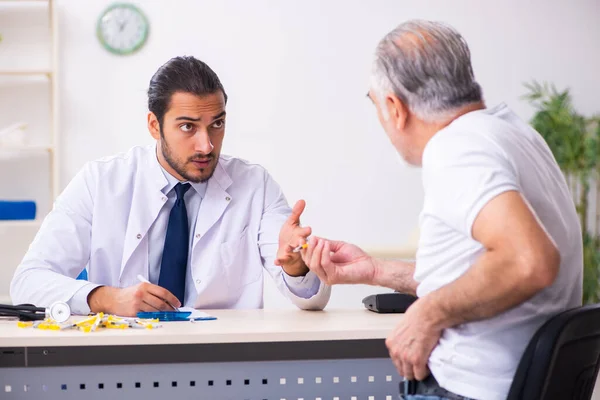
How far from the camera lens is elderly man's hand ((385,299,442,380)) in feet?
4.34

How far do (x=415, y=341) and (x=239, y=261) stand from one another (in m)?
1.38

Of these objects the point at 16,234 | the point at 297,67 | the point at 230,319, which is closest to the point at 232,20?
the point at 297,67

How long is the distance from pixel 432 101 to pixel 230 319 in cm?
102

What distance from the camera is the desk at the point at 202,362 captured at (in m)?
1.82

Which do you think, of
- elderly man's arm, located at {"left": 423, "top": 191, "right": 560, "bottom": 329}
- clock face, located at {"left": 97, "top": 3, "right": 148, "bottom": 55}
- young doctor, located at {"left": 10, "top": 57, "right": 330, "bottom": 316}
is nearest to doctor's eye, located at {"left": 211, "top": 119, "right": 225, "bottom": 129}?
young doctor, located at {"left": 10, "top": 57, "right": 330, "bottom": 316}

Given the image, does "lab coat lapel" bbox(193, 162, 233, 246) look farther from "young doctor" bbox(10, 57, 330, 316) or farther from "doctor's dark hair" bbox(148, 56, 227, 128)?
"doctor's dark hair" bbox(148, 56, 227, 128)

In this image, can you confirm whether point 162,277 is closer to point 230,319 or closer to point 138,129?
point 230,319

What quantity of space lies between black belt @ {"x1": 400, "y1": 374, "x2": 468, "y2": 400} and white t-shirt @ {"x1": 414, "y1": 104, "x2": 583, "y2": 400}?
0.8 inches

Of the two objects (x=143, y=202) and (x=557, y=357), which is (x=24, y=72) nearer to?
(x=143, y=202)

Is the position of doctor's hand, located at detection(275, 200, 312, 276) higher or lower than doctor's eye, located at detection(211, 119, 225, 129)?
lower

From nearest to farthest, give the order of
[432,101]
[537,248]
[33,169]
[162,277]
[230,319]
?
[537,248], [432,101], [230,319], [162,277], [33,169]

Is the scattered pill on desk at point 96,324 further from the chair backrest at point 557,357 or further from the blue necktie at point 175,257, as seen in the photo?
the chair backrest at point 557,357

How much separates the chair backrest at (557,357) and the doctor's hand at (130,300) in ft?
3.82

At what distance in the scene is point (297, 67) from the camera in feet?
17.1
